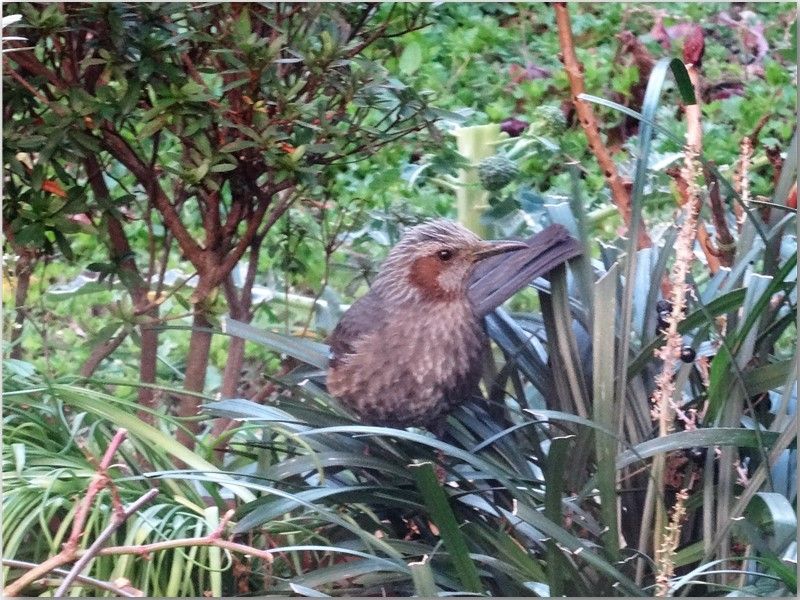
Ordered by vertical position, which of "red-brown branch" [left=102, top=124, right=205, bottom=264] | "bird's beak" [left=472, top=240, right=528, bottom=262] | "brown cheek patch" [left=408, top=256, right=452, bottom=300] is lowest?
"brown cheek patch" [left=408, top=256, right=452, bottom=300]

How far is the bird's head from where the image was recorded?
5.11 feet

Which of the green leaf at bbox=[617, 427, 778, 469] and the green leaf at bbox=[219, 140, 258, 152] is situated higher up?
the green leaf at bbox=[219, 140, 258, 152]

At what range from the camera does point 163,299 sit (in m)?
1.73

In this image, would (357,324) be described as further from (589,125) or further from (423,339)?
(589,125)

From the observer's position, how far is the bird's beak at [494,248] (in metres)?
1.53

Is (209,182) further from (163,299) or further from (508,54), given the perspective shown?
(508,54)

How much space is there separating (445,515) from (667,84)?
850 millimetres

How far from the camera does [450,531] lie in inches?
56.6

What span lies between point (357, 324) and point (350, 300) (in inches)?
6.7

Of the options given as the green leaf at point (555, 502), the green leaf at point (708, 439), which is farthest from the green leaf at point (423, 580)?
the green leaf at point (708, 439)

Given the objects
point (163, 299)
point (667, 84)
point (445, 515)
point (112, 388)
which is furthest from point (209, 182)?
point (667, 84)

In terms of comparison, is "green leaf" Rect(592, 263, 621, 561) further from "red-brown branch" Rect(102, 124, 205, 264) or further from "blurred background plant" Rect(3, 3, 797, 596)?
"red-brown branch" Rect(102, 124, 205, 264)

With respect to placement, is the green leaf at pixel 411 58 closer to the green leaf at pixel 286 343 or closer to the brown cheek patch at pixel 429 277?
the brown cheek patch at pixel 429 277

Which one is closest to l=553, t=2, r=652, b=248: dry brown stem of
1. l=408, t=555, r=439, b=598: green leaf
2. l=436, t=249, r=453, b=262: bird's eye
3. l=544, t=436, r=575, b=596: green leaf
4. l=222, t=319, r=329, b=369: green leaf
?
l=436, t=249, r=453, b=262: bird's eye
